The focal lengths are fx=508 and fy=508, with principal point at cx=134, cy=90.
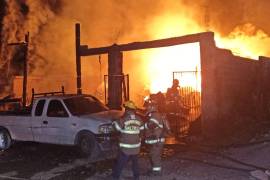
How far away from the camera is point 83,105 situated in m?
14.3

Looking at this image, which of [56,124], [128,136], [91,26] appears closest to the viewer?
[128,136]

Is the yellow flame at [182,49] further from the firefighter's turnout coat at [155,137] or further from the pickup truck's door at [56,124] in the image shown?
the firefighter's turnout coat at [155,137]

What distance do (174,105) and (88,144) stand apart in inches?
193

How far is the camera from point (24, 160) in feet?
44.4

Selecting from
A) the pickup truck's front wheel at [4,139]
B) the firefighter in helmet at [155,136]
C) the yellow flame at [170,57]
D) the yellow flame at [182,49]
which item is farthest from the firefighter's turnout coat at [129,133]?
the yellow flame at [182,49]

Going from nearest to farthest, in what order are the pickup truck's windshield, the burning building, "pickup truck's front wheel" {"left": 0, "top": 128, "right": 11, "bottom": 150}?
1. the pickup truck's windshield
2. "pickup truck's front wheel" {"left": 0, "top": 128, "right": 11, "bottom": 150}
3. the burning building

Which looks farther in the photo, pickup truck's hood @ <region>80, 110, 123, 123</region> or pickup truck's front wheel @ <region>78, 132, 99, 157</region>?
pickup truck's hood @ <region>80, 110, 123, 123</region>

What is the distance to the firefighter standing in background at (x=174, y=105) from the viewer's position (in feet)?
56.7

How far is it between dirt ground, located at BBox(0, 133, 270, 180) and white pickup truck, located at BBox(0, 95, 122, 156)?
44 centimetres

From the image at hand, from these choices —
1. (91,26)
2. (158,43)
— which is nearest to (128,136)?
(158,43)

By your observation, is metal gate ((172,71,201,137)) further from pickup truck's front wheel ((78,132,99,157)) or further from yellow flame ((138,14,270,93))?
pickup truck's front wheel ((78,132,99,157))

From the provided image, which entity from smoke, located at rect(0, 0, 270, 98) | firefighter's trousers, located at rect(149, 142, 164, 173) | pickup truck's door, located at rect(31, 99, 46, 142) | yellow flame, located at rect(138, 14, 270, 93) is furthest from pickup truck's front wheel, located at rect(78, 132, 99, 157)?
smoke, located at rect(0, 0, 270, 98)

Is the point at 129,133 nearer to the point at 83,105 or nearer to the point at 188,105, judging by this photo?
the point at 83,105

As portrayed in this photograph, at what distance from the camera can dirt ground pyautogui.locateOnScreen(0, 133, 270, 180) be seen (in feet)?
35.7
